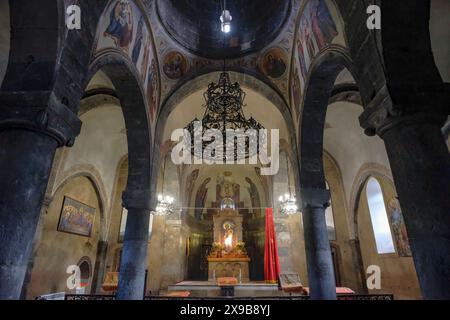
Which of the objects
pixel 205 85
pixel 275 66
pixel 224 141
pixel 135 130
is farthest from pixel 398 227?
pixel 135 130

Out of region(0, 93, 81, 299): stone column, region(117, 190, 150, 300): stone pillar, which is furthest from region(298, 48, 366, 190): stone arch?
region(0, 93, 81, 299): stone column

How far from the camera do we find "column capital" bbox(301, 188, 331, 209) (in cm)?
596

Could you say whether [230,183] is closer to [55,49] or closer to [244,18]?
[244,18]

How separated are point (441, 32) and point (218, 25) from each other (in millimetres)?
6050

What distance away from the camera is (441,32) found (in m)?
4.82

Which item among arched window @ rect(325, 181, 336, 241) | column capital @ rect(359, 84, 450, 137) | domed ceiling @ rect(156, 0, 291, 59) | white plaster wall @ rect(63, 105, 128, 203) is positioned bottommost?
column capital @ rect(359, 84, 450, 137)

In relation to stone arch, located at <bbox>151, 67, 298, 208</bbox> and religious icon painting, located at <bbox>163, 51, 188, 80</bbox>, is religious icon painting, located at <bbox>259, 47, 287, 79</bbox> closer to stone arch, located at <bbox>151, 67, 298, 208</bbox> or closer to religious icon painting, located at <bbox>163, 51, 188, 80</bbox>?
stone arch, located at <bbox>151, 67, 298, 208</bbox>

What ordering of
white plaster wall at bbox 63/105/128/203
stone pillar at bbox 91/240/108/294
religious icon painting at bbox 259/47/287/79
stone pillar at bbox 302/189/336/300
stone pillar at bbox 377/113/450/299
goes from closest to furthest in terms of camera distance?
stone pillar at bbox 377/113/450/299, stone pillar at bbox 302/189/336/300, religious icon painting at bbox 259/47/287/79, white plaster wall at bbox 63/105/128/203, stone pillar at bbox 91/240/108/294

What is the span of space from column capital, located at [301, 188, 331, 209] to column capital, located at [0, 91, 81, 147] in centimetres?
514

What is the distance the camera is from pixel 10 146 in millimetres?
2492

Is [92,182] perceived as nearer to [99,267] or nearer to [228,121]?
[99,267]

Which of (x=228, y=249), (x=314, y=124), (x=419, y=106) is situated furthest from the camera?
(x=228, y=249)

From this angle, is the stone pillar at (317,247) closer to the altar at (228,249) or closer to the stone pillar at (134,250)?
the stone pillar at (134,250)

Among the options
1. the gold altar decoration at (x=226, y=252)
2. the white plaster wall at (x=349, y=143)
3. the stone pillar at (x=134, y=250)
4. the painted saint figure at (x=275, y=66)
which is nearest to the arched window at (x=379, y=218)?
the white plaster wall at (x=349, y=143)
